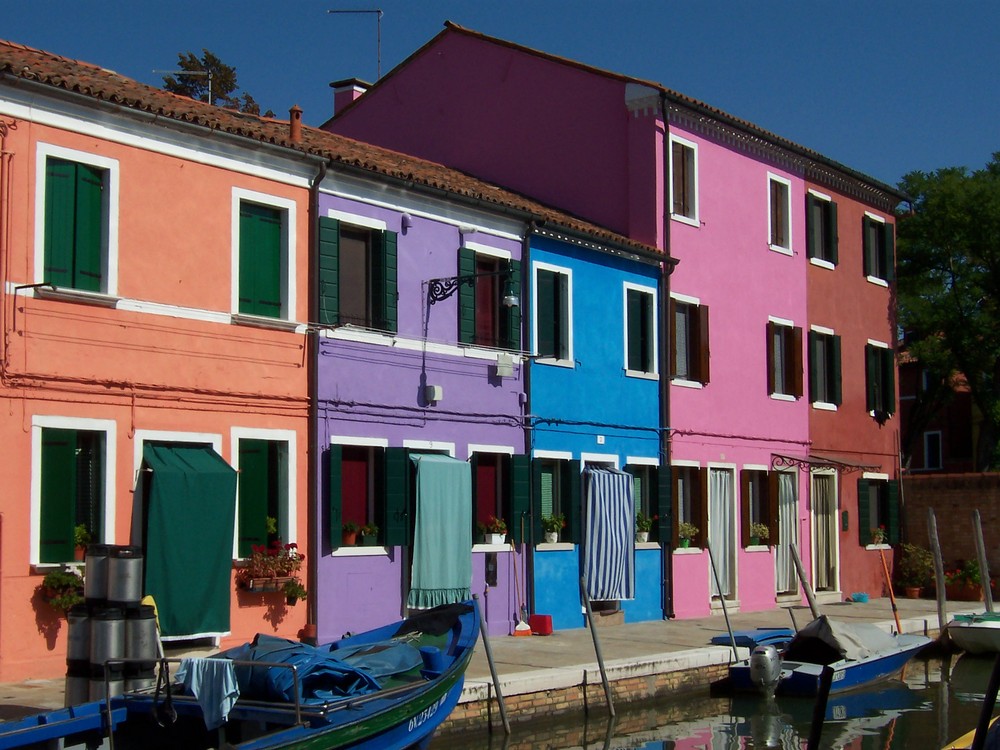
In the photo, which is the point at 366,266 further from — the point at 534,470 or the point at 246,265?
the point at 534,470

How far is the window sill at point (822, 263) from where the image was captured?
27.3 meters

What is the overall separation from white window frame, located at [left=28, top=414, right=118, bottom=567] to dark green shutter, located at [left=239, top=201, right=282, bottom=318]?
2.48m

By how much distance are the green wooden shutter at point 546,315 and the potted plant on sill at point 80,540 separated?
7991mm

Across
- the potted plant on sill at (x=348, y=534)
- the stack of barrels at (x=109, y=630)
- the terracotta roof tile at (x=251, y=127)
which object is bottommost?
the stack of barrels at (x=109, y=630)

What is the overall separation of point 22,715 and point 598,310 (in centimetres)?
1209

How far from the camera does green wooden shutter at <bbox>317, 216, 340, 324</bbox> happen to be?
1692 centimetres

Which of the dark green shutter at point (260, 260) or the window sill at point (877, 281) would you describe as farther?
the window sill at point (877, 281)

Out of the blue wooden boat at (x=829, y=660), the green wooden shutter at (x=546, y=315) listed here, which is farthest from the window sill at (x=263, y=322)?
the blue wooden boat at (x=829, y=660)

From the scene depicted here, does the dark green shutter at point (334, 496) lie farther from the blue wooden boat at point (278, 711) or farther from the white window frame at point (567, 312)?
the blue wooden boat at point (278, 711)

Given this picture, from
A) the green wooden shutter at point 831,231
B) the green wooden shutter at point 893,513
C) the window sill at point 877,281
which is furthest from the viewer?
the window sill at point 877,281

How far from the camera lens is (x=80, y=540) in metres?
14.1

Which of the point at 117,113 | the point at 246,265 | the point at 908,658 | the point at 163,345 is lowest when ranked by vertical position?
the point at 908,658

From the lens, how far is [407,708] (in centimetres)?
1112

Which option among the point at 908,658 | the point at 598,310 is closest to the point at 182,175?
the point at 598,310
